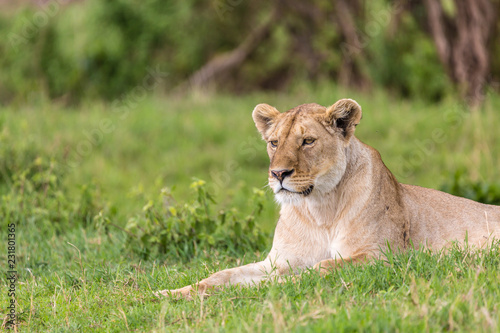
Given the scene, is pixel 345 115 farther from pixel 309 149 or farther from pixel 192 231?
pixel 192 231

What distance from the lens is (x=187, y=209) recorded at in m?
6.17

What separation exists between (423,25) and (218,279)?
1102 centimetres

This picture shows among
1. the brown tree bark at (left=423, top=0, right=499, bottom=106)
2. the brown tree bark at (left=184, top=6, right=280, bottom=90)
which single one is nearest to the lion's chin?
the brown tree bark at (left=423, top=0, right=499, bottom=106)

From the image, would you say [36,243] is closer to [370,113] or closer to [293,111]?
[293,111]

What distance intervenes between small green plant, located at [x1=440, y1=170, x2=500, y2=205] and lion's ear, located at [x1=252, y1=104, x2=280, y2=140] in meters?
3.40

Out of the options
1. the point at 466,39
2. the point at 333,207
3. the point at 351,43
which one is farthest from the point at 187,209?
the point at 351,43

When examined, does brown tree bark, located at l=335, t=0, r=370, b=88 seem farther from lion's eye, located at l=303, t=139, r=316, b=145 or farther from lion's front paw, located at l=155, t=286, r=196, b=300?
lion's front paw, located at l=155, t=286, r=196, b=300

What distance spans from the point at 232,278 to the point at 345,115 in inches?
51.4

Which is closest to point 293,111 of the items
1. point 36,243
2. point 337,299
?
point 337,299

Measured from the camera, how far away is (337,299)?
12.3 feet

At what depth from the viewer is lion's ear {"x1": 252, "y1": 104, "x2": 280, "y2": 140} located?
5023 mm

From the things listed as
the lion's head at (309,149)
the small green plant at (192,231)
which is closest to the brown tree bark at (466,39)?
the small green plant at (192,231)

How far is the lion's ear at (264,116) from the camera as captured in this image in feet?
16.5

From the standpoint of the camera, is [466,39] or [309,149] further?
[466,39]
